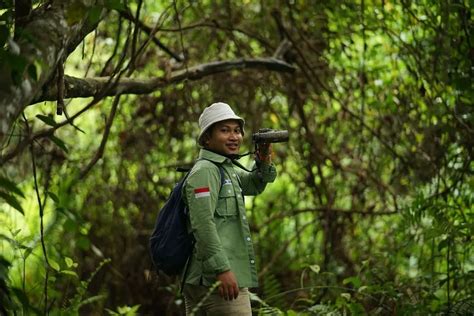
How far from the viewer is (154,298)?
7.87 metres

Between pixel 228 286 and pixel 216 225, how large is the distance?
0.39 m

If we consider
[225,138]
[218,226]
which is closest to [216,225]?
[218,226]

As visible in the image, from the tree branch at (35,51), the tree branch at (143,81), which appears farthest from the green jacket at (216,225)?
the tree branch at (35,51)

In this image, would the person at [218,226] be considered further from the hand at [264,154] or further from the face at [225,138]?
the hand at [264,154]

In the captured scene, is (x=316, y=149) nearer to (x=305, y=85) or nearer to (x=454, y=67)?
(x=305, y=85)

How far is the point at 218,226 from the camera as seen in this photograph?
4309mm

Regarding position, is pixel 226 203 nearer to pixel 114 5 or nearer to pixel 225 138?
pixel 225 138

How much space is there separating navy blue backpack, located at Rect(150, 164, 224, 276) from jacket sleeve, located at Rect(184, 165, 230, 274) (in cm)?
11

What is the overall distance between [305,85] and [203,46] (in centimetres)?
113

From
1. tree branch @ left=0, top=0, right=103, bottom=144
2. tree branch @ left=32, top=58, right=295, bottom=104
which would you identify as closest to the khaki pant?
tree branch @ left=32, top=58, right=295, bottom=104

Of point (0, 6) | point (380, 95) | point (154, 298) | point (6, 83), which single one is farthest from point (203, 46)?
point (6, 83)

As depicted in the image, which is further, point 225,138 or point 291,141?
point 291,141

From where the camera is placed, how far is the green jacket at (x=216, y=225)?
4082 mm

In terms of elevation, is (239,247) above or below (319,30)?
below
